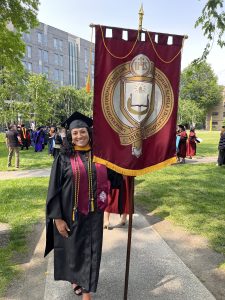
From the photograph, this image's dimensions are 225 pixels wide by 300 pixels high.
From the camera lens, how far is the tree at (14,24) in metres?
12.8

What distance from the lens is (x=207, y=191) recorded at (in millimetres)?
9188

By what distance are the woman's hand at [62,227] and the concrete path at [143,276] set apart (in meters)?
0.92

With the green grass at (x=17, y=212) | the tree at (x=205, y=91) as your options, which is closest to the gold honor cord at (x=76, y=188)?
the green grass at (x=17, y=212)

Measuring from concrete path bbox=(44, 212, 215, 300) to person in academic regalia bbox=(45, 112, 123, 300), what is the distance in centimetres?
56

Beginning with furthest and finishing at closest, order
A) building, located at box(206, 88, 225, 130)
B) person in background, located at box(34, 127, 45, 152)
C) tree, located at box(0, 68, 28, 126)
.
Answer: building, located at box(206, 88, 225, 130)
tree, located at box(0, 68, 28, 126)
person in background, located at box(34, 127, 45, 152)

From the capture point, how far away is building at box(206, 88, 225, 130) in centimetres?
9892

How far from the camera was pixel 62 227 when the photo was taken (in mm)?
3172

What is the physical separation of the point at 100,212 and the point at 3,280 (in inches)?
71.5

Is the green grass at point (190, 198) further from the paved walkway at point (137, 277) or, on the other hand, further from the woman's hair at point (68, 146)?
the woman's hair at point (68, 146)

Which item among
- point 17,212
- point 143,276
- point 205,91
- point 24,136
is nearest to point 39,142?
point 24,136

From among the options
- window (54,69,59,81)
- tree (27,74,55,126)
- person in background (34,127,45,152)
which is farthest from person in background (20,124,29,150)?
window (54,69,59,81)

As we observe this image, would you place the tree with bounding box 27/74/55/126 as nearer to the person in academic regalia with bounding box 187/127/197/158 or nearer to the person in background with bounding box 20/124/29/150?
the person in background with bounding box 20/124/29/150

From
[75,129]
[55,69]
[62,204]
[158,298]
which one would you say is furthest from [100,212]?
[55,69]

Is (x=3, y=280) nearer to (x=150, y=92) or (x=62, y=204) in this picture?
(x=62, y=204)
